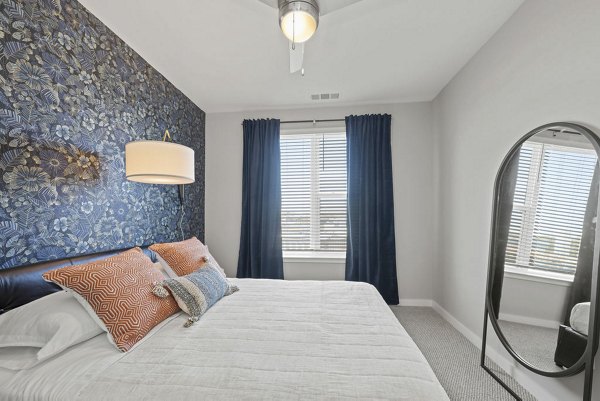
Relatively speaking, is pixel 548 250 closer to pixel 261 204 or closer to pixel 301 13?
pixel 301 13

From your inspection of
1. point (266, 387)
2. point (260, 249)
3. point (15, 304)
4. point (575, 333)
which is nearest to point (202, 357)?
point (266, 387)

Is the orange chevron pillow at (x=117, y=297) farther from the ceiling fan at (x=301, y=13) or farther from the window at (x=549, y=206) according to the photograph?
the window at (x=549, y=206)

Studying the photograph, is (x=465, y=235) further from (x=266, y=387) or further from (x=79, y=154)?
(x=79, y=154)

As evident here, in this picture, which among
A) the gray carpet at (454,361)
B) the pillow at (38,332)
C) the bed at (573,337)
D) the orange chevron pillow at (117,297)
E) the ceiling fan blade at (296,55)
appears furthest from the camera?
the ceiling fan blade at (296,55)

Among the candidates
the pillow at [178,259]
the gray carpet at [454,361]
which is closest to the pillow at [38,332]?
the pillow at [178,259]

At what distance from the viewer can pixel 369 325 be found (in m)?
1.39

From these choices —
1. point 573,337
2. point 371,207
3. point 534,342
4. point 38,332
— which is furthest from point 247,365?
point 371,207

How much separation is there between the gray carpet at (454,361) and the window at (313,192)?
1.23m

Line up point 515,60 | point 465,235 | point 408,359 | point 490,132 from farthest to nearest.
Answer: point 465,235 < point 490,132 < point 515,60 < point 408,359

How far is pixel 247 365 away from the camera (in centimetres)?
102

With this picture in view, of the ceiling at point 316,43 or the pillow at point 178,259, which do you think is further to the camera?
the pillow at point 178,259

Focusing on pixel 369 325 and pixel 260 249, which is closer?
pixel 369 325

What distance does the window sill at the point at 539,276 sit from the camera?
4.49 feet

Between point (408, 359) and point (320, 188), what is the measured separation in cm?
244
